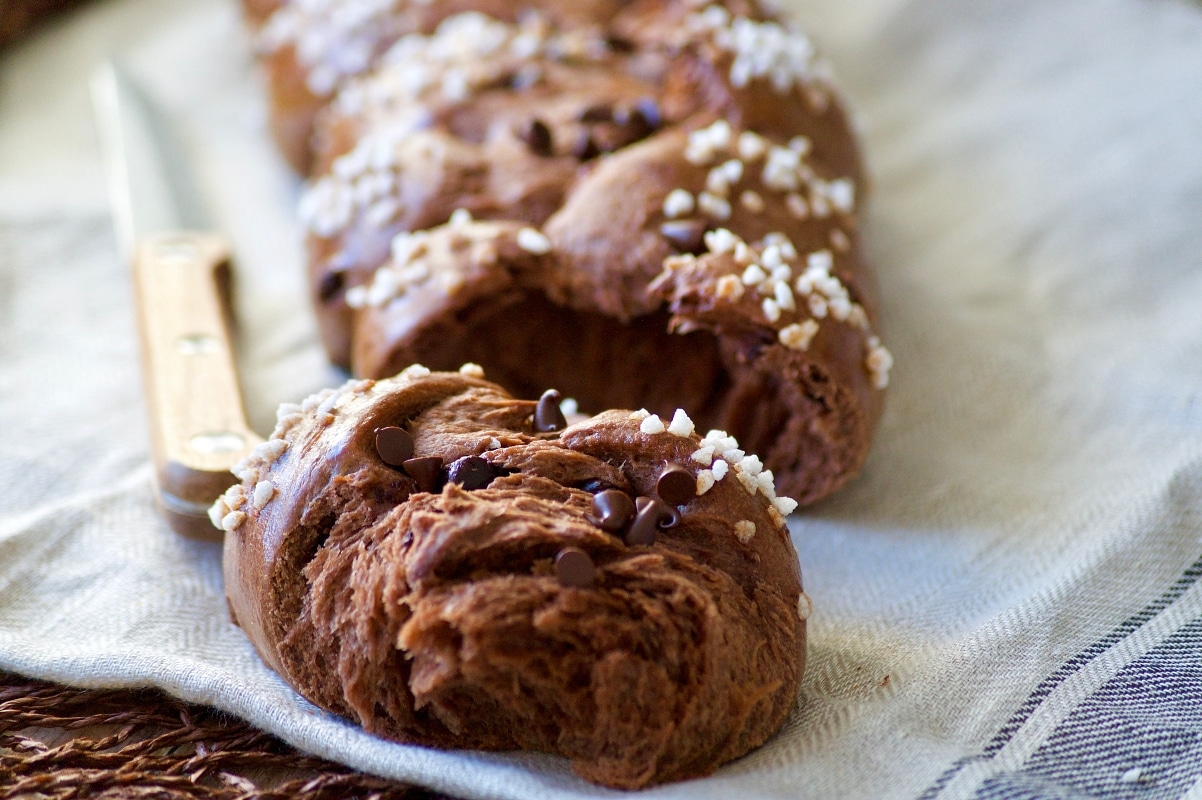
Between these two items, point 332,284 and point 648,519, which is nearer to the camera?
point 648,519

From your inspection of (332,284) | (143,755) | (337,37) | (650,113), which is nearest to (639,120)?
(650,113)

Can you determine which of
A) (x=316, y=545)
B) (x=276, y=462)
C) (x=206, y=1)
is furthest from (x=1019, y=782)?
(x=206, y=1)

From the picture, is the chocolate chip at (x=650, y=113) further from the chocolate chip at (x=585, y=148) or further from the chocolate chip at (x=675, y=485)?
the chocolate chip at (x=675, y=485)

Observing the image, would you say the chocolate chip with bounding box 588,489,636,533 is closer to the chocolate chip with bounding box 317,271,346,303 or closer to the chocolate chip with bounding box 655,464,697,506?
the chocolate chip with bounding box 655,464,697,506

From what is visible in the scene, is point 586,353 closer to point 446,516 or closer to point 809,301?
point 809,301

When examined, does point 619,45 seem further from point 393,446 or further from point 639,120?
point 393,446

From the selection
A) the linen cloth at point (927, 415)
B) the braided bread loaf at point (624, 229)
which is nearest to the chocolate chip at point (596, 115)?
the braided bread loaf at point (624, 229)

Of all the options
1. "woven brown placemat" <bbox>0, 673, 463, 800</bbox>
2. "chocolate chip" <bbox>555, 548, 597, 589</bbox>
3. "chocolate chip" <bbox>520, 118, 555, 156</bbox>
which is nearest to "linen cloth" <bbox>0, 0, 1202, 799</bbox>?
"woven brown placemat" <bbox>0, 673, 463, 800</bbox>
